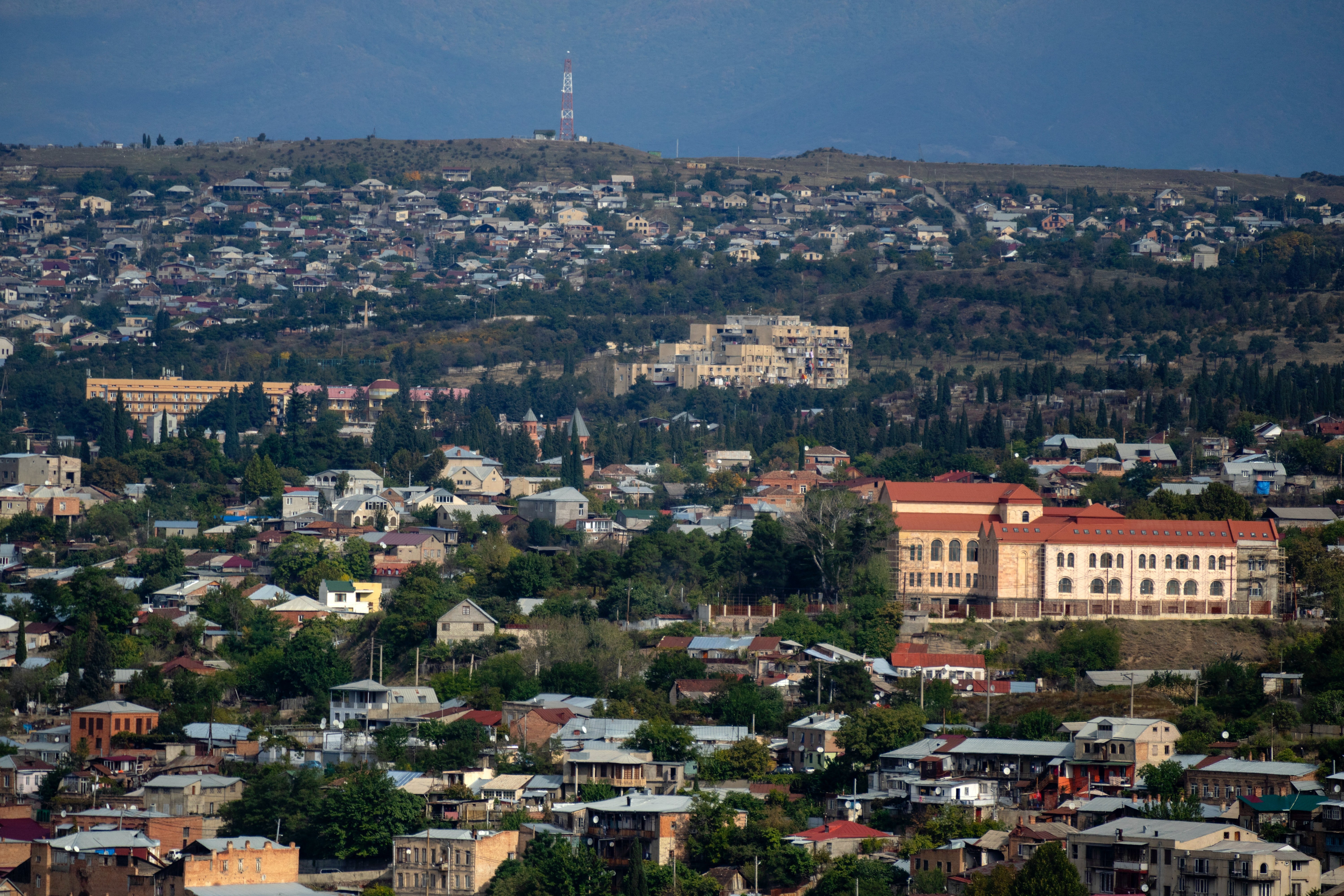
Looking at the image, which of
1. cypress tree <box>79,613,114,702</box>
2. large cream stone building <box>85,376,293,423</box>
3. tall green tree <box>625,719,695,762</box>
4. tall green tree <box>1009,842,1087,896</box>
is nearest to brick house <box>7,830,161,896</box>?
tall green tree <box>625,719,695,762</box>

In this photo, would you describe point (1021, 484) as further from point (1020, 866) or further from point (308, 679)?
point (1020, 866)

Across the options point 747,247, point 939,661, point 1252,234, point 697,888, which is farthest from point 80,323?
point 697,888

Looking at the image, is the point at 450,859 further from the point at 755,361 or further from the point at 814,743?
the point at 755,361

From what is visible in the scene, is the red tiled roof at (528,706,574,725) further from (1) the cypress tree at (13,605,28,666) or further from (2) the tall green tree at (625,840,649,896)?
(1) the cypress tree at (13,605,28,666)

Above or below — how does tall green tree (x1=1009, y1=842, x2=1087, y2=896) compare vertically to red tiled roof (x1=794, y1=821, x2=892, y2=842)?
above

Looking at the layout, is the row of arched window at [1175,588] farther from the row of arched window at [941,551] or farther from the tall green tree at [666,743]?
the tall green tree at [666,743]

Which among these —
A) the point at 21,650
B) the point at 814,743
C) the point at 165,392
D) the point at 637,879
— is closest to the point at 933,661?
the point at 814,743

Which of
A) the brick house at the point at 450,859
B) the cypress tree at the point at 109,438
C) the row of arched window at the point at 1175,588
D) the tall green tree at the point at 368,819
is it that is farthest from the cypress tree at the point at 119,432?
the brick house at the point at 450,859
